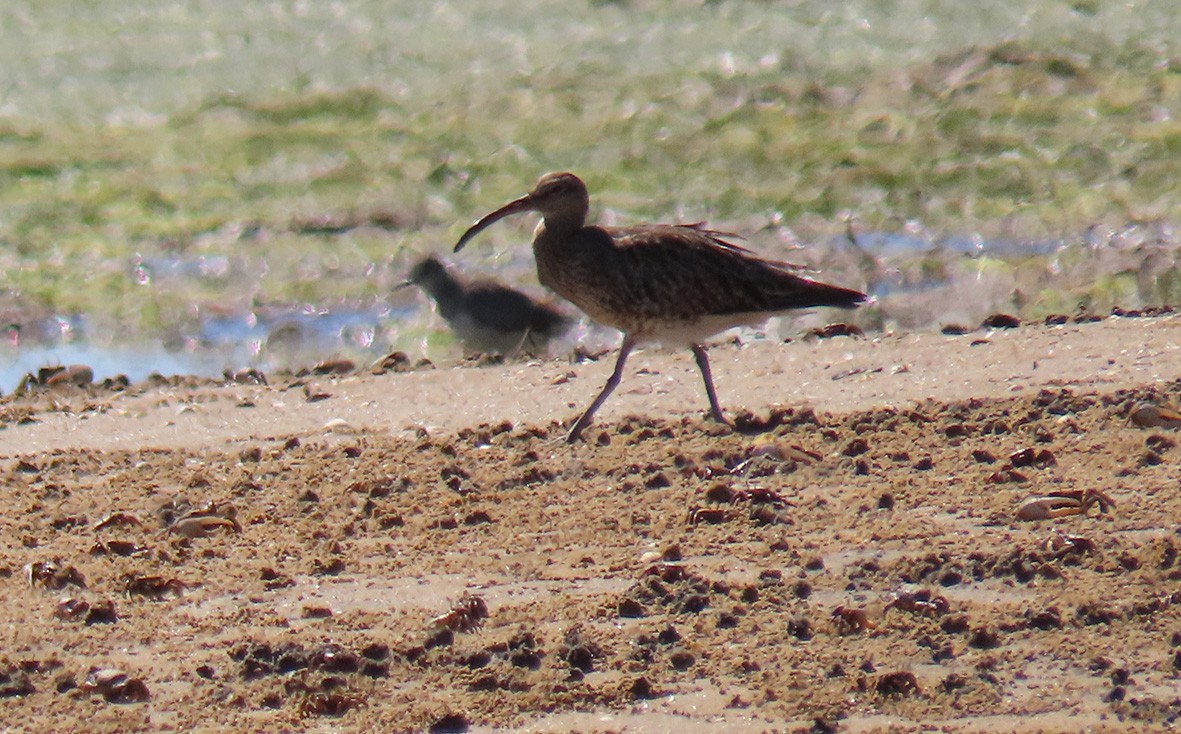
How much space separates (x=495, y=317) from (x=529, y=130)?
332 centimetres

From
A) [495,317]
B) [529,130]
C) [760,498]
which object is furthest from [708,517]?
[529,130]

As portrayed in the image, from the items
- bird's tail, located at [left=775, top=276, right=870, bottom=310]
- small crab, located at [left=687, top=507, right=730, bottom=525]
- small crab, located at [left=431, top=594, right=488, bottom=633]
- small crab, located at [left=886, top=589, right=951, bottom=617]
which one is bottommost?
small crab, located at [left=886, top=589, right=951, bottom=617]

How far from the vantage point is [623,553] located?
5699mm

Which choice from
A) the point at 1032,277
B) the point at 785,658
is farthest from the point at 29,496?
the point at 1032,277

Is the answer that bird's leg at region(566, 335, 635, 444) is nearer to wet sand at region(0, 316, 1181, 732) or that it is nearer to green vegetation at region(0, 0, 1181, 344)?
wet sand at region(0, 316, 1181, 732)

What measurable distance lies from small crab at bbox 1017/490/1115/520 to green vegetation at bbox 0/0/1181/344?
4032 millimetres

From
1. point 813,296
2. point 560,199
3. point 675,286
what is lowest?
point 813,296

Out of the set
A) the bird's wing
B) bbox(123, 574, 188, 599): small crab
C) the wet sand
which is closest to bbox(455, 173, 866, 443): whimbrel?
the bird's wing

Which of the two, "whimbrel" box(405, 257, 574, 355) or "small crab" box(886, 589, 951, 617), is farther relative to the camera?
"whimbrel" box(405, 257, 574, 355)

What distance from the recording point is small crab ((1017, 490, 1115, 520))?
572 cm

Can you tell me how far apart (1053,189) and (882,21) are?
4.08 metres

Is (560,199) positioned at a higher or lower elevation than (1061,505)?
higher

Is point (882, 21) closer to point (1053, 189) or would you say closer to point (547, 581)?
point (1053, 189)

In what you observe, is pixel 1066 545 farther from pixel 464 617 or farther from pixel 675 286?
pixel 675 286
